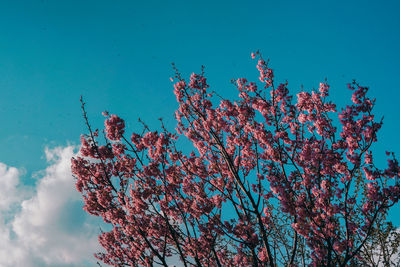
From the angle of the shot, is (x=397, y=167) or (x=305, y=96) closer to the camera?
(x=397, y=167)

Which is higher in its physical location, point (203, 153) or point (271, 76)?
point (271, 76)

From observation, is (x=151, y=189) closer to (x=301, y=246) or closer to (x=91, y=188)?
(x=91, y=188)

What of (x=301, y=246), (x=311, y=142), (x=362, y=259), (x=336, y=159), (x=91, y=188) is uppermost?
(x=91, y=188)

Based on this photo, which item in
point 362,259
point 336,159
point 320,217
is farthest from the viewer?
point 362,259

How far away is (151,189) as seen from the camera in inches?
316

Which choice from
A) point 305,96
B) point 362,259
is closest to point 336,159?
point 305,96

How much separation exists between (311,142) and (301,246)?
3639 mm

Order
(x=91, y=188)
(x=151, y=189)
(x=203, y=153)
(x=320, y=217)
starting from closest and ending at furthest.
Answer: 1. (x=320, y=217)
2. (x=151, y=189)
3. (x=91, y=188)
4. (x=203, y=153)

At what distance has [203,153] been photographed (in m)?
9.29

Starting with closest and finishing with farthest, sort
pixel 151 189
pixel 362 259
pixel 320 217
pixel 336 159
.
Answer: pixel 320 217 < pixel 336 159 < pixel 151 189 < pixel 362 259

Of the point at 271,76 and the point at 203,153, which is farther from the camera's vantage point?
the point at 203,153

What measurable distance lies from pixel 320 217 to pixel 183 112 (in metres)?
4.76

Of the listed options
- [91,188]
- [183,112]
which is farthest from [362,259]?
[91,188]

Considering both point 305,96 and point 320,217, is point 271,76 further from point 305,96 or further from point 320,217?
point 320,217
